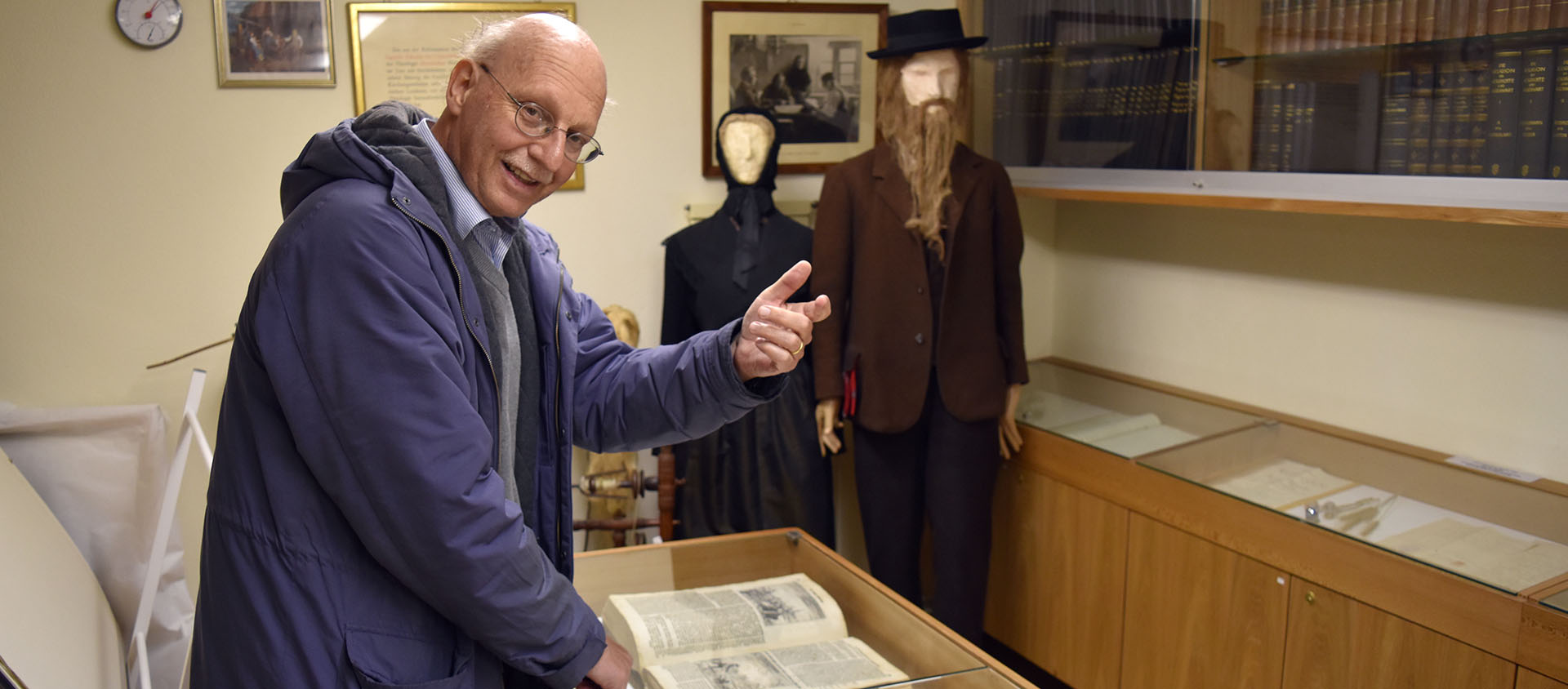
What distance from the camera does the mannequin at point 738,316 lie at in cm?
326

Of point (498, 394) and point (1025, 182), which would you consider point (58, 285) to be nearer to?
point (498, 394)

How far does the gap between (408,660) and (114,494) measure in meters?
1.97

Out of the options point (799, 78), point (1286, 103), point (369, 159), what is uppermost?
point (799, 78)

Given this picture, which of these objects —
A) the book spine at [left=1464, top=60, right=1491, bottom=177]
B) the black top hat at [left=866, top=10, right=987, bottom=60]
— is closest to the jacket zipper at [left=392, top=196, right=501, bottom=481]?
the black top hat at [left=866, top=10, right=987, bottom=60]

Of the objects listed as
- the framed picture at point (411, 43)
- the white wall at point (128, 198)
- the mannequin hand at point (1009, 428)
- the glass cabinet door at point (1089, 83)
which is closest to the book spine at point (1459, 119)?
the glass cabinet door at point (1089, 83)

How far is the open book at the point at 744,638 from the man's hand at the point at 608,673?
32cm

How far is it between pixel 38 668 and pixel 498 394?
1174mm

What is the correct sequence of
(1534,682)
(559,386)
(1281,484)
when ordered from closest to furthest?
(559,386), (1534,682), (1281,484)

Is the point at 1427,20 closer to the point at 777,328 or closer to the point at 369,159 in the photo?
the point at 777,328

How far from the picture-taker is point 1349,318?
9.73ft

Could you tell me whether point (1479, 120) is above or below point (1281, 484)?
above

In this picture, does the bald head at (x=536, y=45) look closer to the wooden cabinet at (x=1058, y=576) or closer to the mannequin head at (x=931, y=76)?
Result: the mannequin head at (x=931, y=76)

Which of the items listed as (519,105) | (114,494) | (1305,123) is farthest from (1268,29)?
(114,494)

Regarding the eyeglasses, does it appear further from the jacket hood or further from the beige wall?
the beige wall
